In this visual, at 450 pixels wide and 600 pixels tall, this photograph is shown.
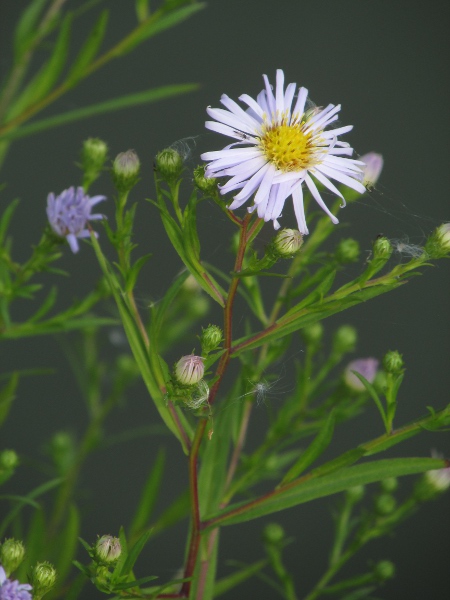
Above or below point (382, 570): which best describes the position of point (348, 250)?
above

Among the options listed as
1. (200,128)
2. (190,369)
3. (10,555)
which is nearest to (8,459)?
(10,555)

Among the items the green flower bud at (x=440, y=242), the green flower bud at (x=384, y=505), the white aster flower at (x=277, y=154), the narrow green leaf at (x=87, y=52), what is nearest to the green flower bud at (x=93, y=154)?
the narrow green leaf at (x=87, y=52)

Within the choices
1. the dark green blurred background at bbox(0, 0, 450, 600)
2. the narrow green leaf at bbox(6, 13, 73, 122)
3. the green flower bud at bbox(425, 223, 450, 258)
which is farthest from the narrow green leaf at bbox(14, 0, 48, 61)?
the dark green blurred background at bbox(0, 0, 450, 600)

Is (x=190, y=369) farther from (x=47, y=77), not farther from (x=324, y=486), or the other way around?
(x=47, y=77)

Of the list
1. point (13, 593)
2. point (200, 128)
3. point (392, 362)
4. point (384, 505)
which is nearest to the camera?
point (13, 593)

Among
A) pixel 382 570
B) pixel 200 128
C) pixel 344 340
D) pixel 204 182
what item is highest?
pixel 200 128

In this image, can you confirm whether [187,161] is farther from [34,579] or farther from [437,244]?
Answer: [34,579]

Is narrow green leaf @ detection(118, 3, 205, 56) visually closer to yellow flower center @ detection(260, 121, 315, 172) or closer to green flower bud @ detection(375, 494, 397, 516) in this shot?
yellow flower center @ detection(260, 121, 315, 172)
